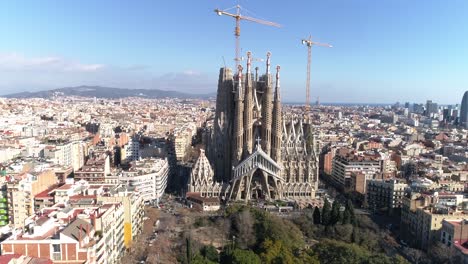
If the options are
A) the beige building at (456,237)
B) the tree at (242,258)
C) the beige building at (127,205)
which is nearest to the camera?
the tree at (242,258)

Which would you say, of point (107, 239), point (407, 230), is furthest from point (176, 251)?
point (407, 230)

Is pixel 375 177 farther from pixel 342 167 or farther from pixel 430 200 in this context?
pixel 430 200

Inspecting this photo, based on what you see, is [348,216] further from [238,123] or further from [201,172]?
[238,123]

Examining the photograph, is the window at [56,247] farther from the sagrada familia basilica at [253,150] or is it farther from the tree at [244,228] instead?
the sagrada familia basilica at [253,150]

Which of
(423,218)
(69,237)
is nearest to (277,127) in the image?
(423,218)

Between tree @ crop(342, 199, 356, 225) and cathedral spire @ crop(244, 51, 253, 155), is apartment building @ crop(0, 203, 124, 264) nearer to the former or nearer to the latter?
tree @ crop(342, 199, 356, 225)

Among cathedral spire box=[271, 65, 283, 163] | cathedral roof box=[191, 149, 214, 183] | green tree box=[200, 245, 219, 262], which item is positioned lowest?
green tree box=[200, 245, 219, 262]

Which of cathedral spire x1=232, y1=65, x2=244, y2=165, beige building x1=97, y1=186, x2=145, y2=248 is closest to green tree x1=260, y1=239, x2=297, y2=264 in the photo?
beige building x1=97, y1=186, x2=145, y2=248

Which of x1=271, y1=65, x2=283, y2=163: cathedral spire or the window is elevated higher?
x1=271, y1=65, x2=283, y2=163: cathedral spire

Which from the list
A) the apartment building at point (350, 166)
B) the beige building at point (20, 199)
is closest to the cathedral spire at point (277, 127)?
the apartment building at point (350, 166)

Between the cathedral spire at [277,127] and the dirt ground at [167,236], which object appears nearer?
the dirt ground at [167,236]
